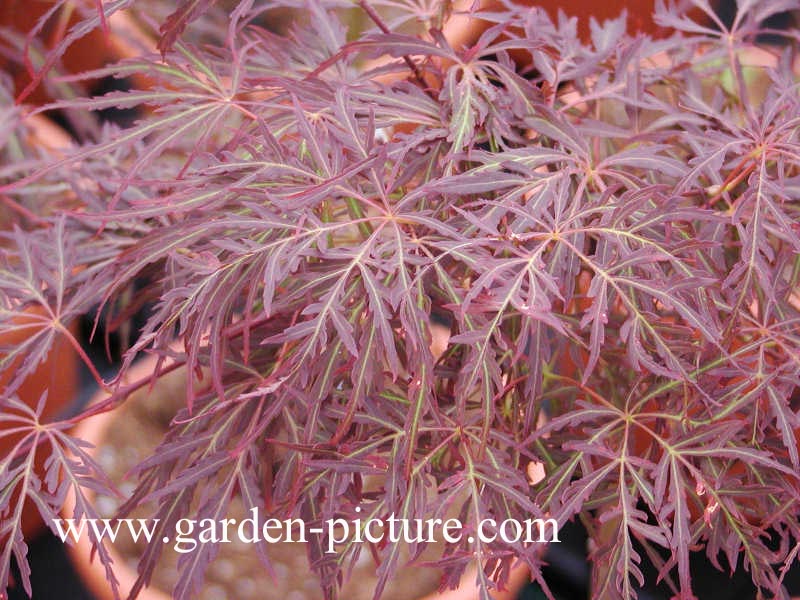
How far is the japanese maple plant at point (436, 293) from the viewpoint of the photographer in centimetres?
41

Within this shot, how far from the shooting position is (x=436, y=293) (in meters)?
0.46

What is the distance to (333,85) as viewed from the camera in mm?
495

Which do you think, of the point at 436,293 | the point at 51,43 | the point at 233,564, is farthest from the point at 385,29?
the point at 51,43

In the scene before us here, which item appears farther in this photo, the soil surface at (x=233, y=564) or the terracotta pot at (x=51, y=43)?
the terracotta pot at (x=51, y=43)

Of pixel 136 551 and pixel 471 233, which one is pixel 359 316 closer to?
pixel 471 233

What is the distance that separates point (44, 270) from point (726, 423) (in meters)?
0.47

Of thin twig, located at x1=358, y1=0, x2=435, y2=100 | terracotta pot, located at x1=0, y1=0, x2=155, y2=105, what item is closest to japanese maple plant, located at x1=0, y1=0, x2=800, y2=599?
thin twig, located at x1=358, y1=0, x2=435, y2=100

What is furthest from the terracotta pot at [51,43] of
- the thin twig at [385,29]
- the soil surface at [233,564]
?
the thin twig at [385,29]

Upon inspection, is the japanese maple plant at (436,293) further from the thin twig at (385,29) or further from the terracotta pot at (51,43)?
the terracotta pot at (51,43)

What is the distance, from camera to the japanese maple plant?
41 cm

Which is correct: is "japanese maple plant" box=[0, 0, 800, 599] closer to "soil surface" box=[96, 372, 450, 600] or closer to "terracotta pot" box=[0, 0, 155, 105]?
"soil surface" box=[96, 372, 450, 600]

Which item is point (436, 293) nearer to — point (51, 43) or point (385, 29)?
point (385, 29)

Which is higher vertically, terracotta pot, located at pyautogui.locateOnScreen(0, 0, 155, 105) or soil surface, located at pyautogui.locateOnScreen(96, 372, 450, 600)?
terracotta pot, located at pyautogui.locateOnScreen(0, 0, 155, 105)

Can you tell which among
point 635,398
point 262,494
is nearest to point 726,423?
point 635,398
